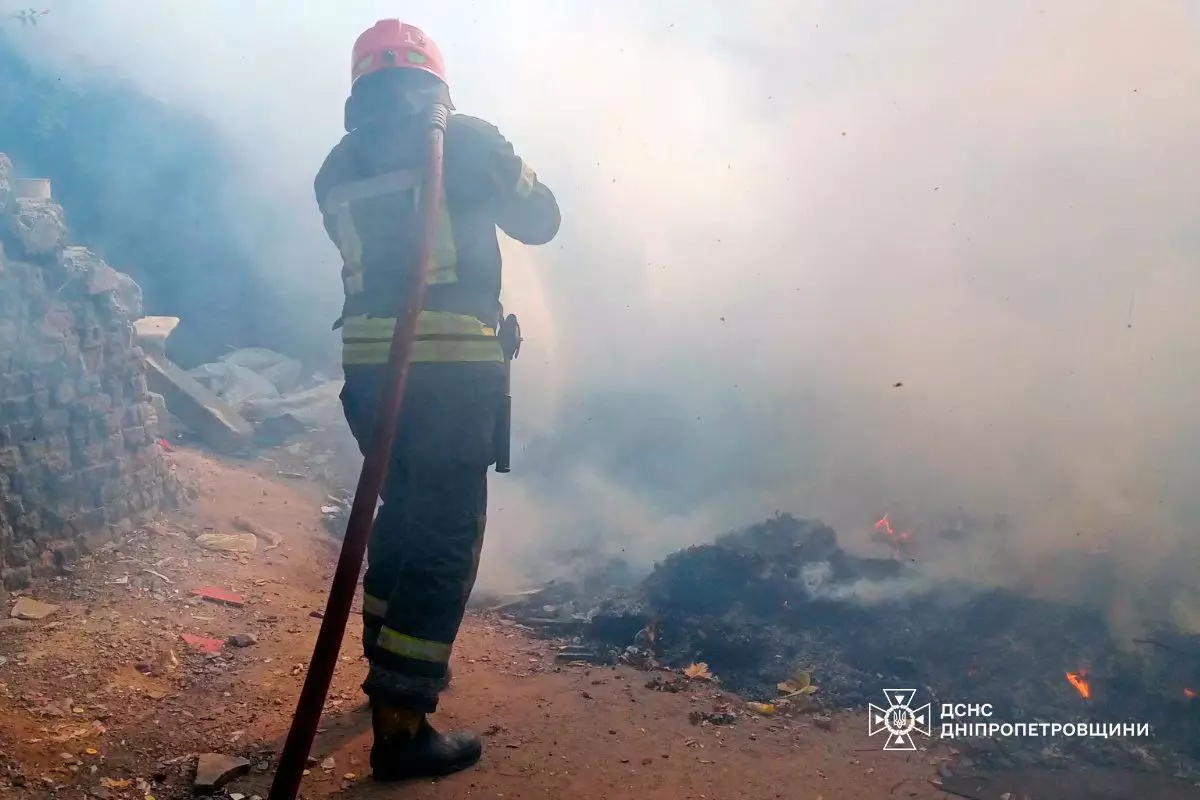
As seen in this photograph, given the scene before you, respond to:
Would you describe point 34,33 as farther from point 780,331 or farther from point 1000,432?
point 1000,432

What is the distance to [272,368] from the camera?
27.4 ft

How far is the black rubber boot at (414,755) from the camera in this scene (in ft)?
7.38

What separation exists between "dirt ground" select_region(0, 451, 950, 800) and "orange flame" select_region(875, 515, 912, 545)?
1766 millimetres

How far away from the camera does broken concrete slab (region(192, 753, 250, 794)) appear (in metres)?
2.12

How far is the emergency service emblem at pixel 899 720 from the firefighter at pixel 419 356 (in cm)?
144

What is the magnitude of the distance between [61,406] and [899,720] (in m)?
3.87

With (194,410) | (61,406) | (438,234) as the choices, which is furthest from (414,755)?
(194,410)

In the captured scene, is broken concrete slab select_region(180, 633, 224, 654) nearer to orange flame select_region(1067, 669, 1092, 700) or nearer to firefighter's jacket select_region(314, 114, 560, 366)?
firefighter's jacket select_region(314, 114, 560, 366)

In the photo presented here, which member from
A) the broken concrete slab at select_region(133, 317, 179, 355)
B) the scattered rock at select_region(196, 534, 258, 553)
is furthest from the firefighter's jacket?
the broken concrete slab at select_region(133, 317, 179, 355)

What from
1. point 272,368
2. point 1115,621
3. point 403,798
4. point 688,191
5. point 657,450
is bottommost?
point 403,798

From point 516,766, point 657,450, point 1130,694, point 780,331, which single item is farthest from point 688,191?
point 516,766

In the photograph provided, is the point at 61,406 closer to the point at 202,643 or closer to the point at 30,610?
the point at 30,610

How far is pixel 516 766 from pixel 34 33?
28.6ft

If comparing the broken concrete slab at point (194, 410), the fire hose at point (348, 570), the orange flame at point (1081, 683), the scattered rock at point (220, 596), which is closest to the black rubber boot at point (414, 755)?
the fire hose at point (348, 570)
